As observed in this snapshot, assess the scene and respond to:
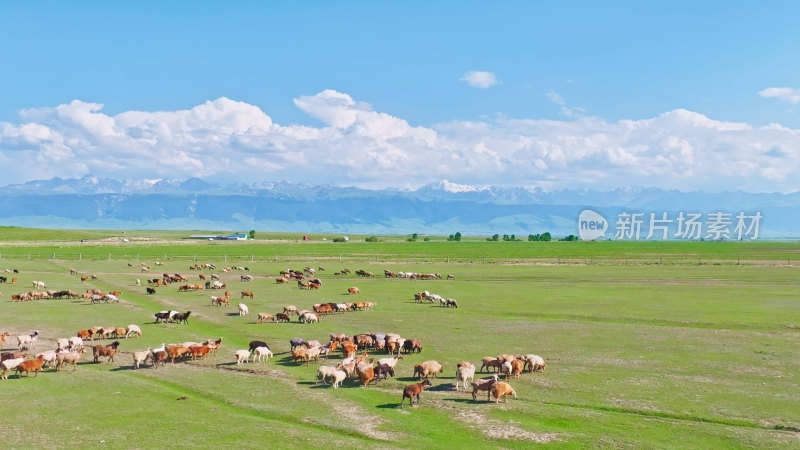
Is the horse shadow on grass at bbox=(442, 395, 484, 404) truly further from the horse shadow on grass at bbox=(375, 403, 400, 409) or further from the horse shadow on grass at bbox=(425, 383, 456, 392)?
the horse shadow on grass at bbox=(375, 403, 400, 409)

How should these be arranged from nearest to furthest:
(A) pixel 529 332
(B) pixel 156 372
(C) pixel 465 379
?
(C) pixel 465 379, (B) pixel 156 372, (A) pixel 529 332

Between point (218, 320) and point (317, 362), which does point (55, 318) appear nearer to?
point (218, 320)

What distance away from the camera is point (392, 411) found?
1841 centimetres

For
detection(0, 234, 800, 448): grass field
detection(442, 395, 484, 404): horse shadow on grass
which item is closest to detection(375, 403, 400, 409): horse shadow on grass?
detection(0, 234, 800, 448): grass field

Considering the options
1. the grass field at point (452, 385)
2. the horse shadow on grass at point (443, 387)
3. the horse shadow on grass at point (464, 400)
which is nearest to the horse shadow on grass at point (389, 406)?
the grass field at point (452, 385)

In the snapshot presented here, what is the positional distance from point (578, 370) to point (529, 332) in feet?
27.6

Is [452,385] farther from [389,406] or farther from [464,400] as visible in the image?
[389,406]

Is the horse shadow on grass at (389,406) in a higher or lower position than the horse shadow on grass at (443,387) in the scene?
lower

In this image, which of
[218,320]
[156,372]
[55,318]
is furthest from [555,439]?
[55,318]

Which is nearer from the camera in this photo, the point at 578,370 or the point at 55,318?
the point at 578,370

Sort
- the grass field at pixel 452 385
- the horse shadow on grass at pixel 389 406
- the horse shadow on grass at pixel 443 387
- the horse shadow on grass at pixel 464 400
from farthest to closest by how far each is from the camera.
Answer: the horse shadow on grass at pixel 443 387, the horse shadow on grass at pixel 464 400, the horse shadow on grass at pixel 389 406, the grass field at pixel 452 385

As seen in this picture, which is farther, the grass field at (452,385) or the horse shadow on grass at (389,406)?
the horse shadow on grass at (389,406)

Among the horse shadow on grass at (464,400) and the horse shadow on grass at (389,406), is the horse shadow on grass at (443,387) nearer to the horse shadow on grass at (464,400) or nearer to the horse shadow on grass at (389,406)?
the horse shadow on grass at (464,400)

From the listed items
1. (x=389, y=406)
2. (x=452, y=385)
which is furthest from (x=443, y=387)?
(x=389, y=406)
